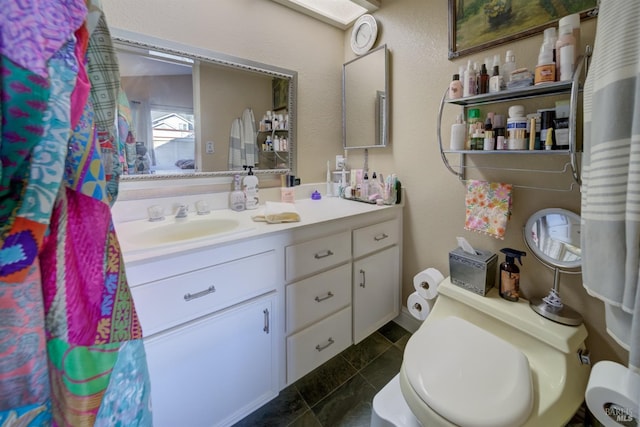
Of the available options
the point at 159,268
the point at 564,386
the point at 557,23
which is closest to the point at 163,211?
the point at 159,268

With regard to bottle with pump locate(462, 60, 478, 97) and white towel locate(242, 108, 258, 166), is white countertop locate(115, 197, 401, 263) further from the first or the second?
bottle with pump locate(462, 60, 478, 97)

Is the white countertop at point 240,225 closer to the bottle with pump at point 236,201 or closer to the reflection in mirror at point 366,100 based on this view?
the bottle with pump at point 236,201

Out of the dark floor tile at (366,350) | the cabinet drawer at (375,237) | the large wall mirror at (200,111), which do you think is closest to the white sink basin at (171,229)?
the large wall mirror at (200,111)

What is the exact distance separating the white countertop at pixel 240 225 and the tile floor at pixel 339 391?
0.83 metres

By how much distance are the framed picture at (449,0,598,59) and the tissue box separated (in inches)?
37.4

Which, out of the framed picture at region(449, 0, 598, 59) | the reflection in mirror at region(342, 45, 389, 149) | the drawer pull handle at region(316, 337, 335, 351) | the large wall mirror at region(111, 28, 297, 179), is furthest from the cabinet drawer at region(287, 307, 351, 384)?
the framed picture at region(449, 0, 598, 59)

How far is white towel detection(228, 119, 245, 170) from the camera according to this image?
1476 millimetres

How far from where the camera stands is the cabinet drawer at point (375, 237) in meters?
1.43

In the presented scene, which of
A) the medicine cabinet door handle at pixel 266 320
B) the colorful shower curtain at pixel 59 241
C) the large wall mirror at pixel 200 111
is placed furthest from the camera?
the large wall mirror at pixel 200 111

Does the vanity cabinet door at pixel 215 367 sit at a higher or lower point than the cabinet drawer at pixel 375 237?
lower

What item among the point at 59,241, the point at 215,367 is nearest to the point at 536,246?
the point at 215,367

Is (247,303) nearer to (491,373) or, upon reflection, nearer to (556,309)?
(491,373)

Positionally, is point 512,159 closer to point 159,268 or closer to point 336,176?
point 336,176

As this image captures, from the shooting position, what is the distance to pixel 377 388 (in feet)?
4.36
